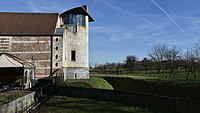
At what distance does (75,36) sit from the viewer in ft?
122

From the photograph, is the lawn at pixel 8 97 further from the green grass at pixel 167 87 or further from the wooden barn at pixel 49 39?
the wooden barn at pixel 49 39

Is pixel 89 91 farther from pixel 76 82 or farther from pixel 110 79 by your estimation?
pixel 110 79

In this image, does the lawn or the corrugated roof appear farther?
the corrugated roof

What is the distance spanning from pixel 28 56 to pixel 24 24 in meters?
4.81

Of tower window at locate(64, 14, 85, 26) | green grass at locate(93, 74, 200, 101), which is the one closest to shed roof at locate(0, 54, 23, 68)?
tower window at locate(64, 14, 85, 26)

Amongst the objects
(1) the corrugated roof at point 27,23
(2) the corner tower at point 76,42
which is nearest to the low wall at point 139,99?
(2) the corner tower at point 76,42

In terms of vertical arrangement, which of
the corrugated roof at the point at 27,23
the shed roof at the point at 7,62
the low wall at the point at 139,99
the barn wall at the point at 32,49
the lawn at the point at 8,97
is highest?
the corrugated roof at the point at 27,23

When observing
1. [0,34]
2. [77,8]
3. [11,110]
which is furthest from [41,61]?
[11,110]

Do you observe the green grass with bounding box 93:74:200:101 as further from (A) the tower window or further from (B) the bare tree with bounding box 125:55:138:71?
(B) the bare tree with bounding box 125:55:138:71

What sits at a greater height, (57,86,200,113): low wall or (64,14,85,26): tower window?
(64,14,85,26): tower window

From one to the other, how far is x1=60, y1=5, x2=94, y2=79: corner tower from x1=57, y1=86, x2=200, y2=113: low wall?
10.8 meters

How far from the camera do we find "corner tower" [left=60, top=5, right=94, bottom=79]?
3653 centimetres

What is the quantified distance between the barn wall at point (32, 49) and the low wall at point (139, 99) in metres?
8.98

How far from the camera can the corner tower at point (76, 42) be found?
36531mm
